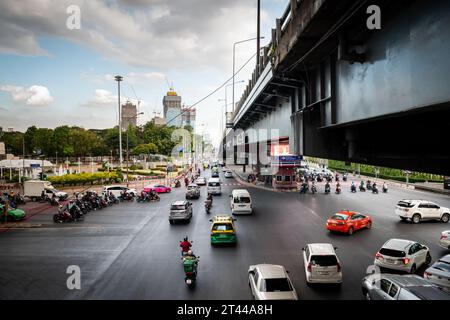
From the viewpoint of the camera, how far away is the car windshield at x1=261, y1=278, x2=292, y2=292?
941 centimetres

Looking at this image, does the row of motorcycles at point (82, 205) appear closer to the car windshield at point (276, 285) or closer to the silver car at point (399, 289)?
the car windshield at point (276, 285)

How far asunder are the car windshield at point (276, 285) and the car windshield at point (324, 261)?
6.66 feet

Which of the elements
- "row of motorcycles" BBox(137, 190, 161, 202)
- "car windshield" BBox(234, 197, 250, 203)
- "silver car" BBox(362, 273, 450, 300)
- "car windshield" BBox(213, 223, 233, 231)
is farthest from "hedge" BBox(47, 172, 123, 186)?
"silver car" BBox(362, 273, 450, 300)

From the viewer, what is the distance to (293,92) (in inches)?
608

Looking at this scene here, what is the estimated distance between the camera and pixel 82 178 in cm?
4422

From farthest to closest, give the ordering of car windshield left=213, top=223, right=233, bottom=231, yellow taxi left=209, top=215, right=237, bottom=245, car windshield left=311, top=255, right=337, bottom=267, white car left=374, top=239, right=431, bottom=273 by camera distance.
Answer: car windshield left=213, top=223, right=233, bottom=231 → yellow taxi left=209, top=215, right=237, bottom=245 → white car left=374, top=239, right=431, bottom=273 → car windshield left=311, top=255, right=337, bottom=267

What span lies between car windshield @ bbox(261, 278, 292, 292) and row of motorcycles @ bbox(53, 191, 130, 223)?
17709 millimetres

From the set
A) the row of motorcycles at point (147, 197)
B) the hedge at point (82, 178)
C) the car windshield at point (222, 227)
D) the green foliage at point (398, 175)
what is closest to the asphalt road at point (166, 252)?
the car windshield at point (222, 227)

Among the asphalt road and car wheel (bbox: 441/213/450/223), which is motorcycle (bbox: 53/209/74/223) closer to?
the asphalt road

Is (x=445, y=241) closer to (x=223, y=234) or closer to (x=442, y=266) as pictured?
(x=442, y=266)

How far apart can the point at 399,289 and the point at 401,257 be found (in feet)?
13.1

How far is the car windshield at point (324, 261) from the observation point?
11023mm

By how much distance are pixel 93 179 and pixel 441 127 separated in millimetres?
44398
